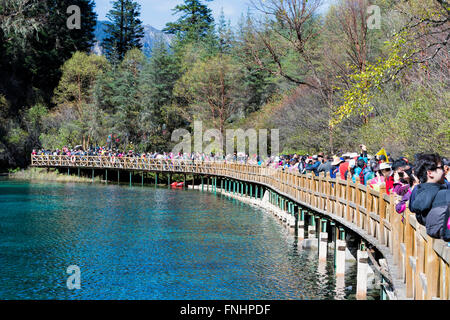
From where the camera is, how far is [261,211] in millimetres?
32812

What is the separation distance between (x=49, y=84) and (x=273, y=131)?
117 ft

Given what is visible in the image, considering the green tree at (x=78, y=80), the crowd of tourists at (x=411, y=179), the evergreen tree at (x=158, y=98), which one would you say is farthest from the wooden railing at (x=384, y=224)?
the green tree at (x=78, y=80)

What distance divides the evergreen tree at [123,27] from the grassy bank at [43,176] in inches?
1010

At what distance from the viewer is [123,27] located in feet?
257

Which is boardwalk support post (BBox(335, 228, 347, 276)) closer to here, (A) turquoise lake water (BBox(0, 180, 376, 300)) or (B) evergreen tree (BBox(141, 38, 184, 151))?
(A) turquoise lake water (BBox(0, 180, 376, 300))

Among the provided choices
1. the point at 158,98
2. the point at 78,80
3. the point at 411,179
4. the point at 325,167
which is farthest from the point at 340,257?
the point at 78,80

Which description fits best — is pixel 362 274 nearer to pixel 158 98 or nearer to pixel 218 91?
pixel 218 91

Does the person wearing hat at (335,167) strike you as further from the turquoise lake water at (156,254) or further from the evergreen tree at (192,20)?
the evergreen tree at (192,20)

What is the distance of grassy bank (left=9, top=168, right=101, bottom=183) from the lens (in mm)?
54531

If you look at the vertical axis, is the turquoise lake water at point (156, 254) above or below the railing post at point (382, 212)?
below

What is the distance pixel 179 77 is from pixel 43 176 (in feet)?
63.9

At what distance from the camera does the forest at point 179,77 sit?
36281 mm
